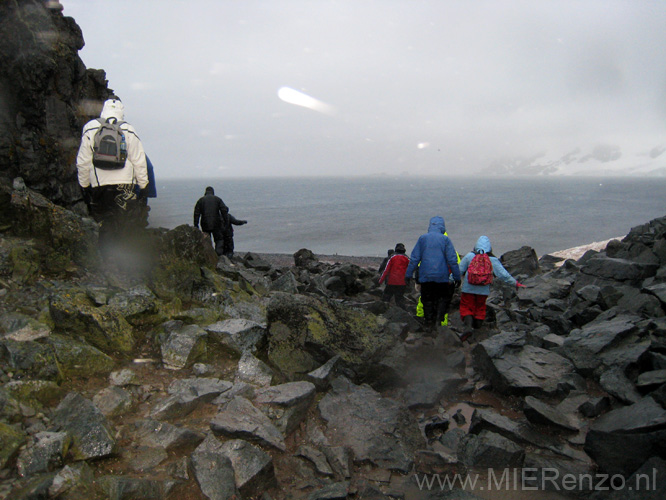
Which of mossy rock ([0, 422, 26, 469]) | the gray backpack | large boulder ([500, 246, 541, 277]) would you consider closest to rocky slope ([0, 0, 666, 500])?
mossy rock ([0, 422, 26, 469])

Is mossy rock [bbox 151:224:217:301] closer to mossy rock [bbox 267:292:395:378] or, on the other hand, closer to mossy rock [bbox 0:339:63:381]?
mossy rock [bbox 267:292:395:378]

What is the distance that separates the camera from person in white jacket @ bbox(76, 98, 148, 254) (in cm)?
628

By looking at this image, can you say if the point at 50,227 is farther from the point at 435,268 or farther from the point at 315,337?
the point at 435,268

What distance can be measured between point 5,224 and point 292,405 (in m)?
5.24

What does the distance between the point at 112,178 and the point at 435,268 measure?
605 cm

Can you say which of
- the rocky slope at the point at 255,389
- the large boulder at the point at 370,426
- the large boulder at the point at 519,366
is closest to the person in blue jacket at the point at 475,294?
the rocky slope at the point at 255,389

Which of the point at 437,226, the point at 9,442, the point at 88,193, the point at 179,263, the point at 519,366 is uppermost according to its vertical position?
the point at 88,193

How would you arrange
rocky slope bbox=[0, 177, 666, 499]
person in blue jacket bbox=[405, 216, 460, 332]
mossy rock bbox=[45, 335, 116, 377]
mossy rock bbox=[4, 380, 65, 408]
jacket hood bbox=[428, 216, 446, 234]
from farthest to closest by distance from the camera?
jacket hood bbox=[428, 216, 446, 234]
person in blue jacket bbox=[405, 216, 460, 332]
mossy rock bbox=[45, 335, 116, 377]
mossy rock bbox=[4, 380, 65, 408]
rocky slope bbox=[0, 177, 666, 499]

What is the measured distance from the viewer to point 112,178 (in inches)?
255

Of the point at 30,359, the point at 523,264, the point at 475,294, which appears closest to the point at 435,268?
the point at 475,294

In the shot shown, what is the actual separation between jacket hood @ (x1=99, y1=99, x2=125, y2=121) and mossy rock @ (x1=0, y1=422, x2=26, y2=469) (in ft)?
15.0

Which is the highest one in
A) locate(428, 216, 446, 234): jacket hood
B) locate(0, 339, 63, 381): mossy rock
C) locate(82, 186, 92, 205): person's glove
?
locate(82, 186, 92, 205): person's glove

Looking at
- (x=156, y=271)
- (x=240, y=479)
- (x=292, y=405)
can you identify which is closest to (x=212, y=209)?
(x=156, y=271)

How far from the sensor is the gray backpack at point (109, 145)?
6113 millimetres
